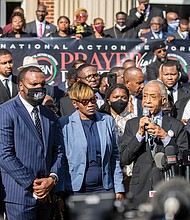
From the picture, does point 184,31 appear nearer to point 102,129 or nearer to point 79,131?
point 102,129

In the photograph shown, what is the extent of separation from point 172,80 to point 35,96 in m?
3.38

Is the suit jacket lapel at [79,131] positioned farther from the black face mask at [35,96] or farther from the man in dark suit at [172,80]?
the man in dark suit at [172,80]

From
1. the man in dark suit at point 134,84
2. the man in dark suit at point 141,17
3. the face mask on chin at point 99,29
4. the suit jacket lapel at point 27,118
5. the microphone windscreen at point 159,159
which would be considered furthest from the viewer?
the man in dark suit at point 141,17

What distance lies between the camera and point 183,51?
1202cm

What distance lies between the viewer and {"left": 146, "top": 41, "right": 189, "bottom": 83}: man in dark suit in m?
10.9

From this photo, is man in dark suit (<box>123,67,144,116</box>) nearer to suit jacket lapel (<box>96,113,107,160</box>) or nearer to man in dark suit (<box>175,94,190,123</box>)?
man in dark suit (<box>175,94,190,123</box>)

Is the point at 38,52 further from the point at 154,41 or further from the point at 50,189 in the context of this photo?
the point at 50,189

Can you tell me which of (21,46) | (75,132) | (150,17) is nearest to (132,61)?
(21,46)

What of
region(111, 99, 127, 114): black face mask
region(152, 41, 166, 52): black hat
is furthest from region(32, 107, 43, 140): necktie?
region(152, 41, 166, 52): black hat

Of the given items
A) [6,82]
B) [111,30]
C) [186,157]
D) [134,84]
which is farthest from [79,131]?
[111,30]

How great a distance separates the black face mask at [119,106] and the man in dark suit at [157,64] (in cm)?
314

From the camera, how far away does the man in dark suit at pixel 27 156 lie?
6219 mm

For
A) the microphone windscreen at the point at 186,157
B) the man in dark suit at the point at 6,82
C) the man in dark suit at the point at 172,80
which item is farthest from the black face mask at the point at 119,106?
the man in dark suit at the point at 6,82

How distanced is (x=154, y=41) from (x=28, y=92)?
5.74 metres
